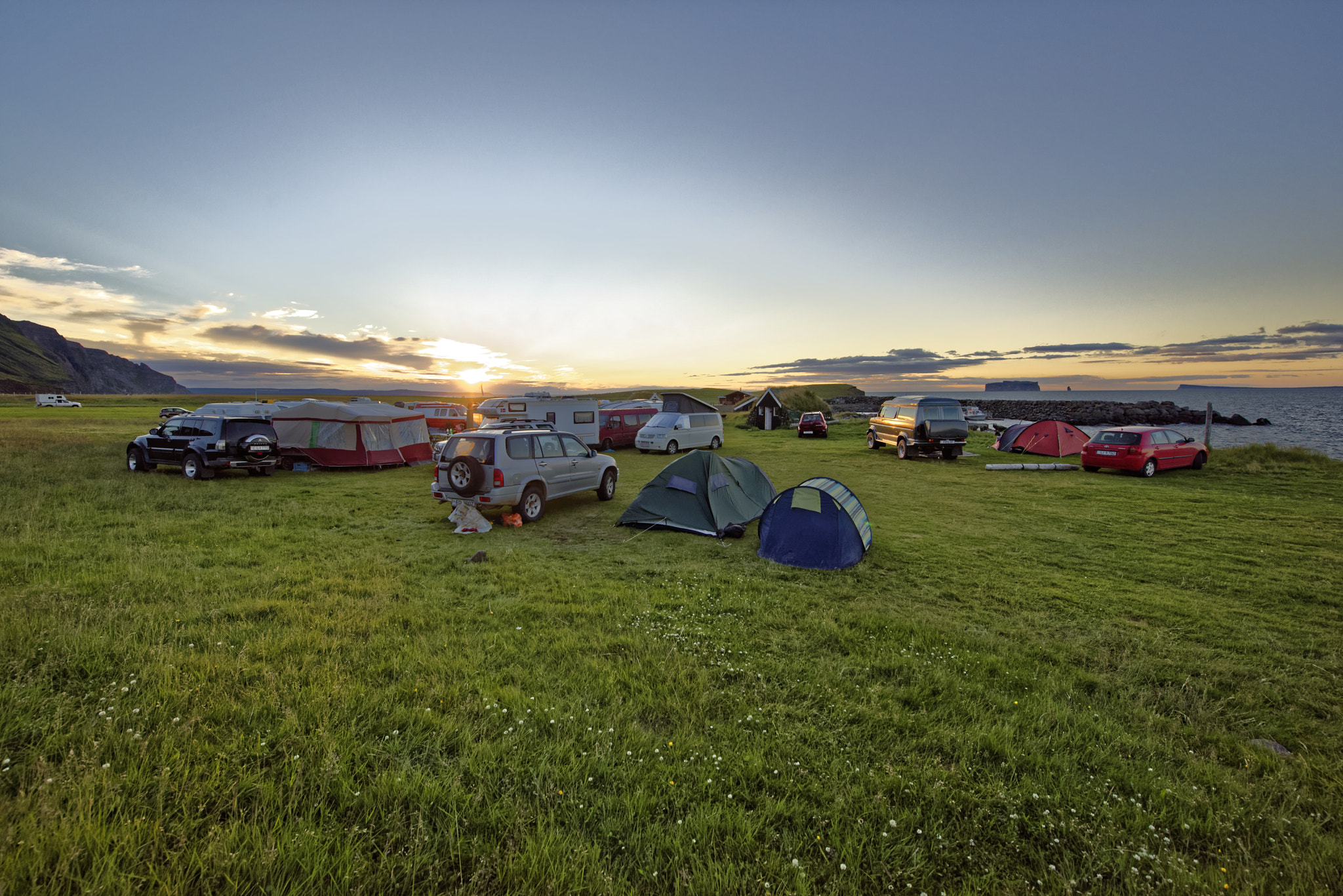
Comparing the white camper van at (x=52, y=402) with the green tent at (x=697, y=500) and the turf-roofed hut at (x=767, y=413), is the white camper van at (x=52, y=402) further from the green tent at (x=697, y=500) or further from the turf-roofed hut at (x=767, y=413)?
the green tent at (x=697, y=500)

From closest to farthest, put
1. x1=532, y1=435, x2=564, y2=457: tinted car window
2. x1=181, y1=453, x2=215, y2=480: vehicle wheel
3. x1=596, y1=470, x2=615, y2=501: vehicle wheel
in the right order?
x1=532, y1=435, x2=564, y2=457: tinted car window < x1=596, y1=470, x2=615, y2=501: vehicle wheel < x1=181, y1=453, x2=215, y2=480: vehicle wheel

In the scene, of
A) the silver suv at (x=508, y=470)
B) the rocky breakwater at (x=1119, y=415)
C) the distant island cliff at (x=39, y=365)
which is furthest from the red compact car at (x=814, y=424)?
the distant island cliff at (x=39, y=365)

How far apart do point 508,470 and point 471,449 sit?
872 millimetres

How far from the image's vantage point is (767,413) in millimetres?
43812

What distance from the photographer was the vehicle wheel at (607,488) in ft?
44.9

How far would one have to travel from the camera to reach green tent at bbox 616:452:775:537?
410 inches

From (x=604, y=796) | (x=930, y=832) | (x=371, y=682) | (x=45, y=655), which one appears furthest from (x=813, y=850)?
(x=45, y=655)

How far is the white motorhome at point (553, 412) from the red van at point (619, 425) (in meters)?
0.49

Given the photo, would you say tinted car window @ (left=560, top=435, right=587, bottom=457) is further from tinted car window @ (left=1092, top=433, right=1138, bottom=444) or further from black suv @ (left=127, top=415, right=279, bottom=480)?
tinted car window @ (left=1092, top=433, right=1138, bottom=444)

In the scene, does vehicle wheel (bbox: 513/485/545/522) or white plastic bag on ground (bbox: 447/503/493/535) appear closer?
white plastic bag on ground (bbox: 447/503/493/535)

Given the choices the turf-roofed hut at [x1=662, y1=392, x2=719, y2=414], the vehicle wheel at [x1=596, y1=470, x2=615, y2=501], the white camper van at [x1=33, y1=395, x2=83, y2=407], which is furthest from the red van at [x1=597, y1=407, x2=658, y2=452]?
the white camper van at [x1=33, y1=395, x2=83, y2=407]

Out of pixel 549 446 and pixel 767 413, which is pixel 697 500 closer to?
pixel 549 446

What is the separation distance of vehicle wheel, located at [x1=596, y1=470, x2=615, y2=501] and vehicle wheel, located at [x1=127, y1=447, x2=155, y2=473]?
15.0 m

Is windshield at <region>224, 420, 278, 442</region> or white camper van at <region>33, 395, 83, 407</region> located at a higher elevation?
white camper van at <region>33, 395, 83, 407</region>
